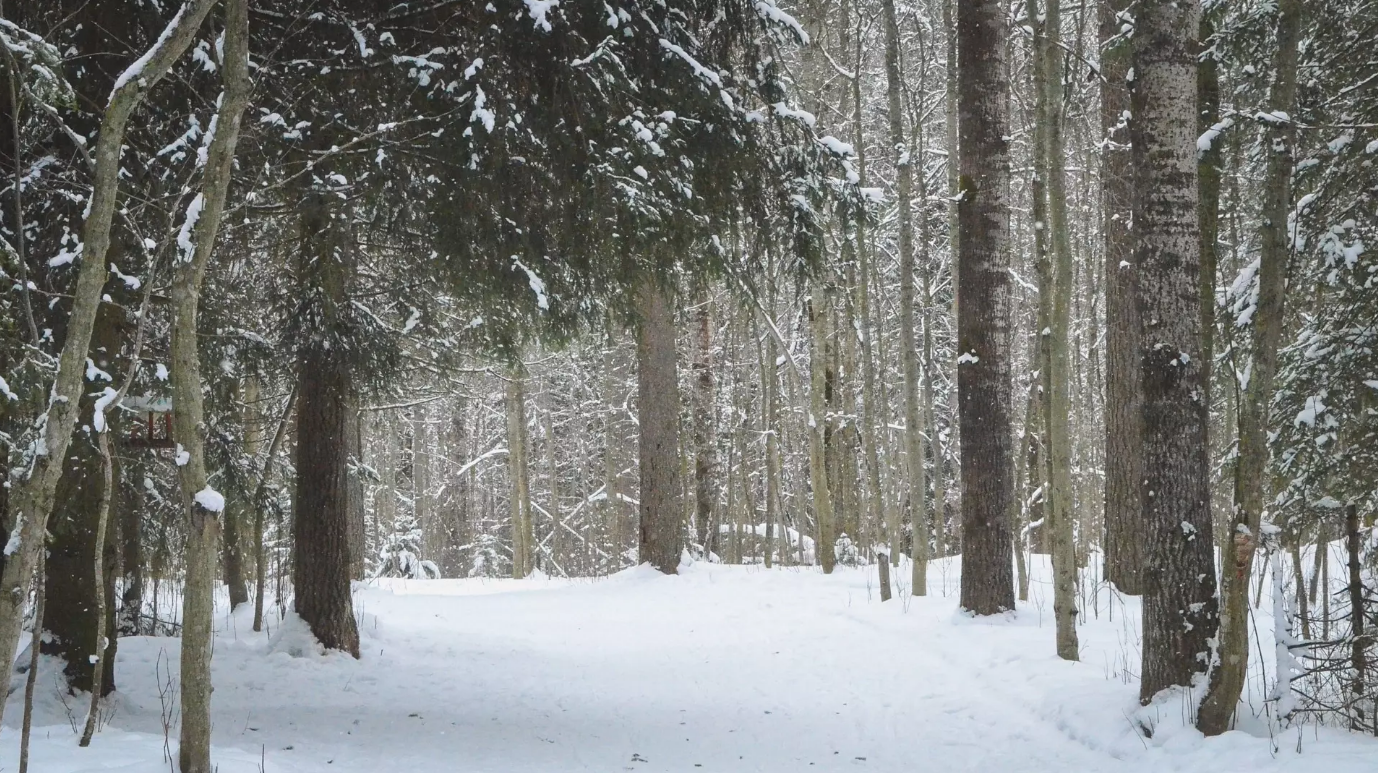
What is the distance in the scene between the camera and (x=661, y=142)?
5938 millimetres

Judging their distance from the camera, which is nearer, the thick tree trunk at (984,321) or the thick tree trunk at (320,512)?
the thick tree trunk at (320,512)

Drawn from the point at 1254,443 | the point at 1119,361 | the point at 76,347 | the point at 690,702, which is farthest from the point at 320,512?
the point at 1119,361

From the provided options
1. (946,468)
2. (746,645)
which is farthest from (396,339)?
(946,468)

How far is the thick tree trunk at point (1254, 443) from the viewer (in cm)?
442

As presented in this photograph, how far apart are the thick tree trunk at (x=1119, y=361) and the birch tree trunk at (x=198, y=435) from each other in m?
6.74

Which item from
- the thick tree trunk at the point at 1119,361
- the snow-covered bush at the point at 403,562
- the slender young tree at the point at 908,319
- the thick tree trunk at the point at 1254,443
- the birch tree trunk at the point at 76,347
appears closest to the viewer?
the birch tree trunk at the point at 76,347

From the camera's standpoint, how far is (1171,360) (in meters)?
4.95

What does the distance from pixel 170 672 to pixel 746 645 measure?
4.79 metres

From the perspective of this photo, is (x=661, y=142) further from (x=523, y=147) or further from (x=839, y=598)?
(x=839, y=598)

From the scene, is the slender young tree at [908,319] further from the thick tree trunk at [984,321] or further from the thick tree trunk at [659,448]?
the thick tree trunk at [659,448]

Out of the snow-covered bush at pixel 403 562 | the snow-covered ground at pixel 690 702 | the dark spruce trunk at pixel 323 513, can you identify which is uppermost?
the dark spruce trunk at pixel 323 513

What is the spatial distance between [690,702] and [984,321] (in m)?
4.18

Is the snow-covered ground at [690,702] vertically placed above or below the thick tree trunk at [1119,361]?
below

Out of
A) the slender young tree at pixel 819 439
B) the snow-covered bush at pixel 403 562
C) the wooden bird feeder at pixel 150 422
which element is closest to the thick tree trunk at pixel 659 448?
the slender young tree at pixel 819 439
